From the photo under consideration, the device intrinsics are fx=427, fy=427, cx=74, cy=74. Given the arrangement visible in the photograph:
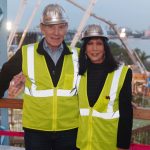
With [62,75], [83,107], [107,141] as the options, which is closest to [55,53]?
[62,75]

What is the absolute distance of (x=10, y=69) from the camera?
2.71m

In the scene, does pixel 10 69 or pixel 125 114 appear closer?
pixel 125 114

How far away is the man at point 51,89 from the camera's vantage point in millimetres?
2537

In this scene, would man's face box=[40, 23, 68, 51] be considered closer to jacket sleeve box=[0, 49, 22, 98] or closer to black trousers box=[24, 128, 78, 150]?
jacket sleeve box=[0, 49, 22, 98]

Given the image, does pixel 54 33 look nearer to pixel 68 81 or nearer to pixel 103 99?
pixel 68 81

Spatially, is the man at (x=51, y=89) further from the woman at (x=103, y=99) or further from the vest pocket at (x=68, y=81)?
the woman at (x=103, y=99)

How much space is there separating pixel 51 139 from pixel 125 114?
1.63 ft

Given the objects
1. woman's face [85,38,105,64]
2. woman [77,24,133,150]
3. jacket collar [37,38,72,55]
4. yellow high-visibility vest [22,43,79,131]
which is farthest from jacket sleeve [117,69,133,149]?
jacket collar [37,38,72,55]

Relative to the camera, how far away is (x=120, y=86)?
240cm

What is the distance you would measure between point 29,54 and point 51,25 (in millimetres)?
246

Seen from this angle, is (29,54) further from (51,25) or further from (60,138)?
(60,138)

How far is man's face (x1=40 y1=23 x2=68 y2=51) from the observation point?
2.51 m

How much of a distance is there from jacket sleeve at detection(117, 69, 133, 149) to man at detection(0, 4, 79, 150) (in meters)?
0.30

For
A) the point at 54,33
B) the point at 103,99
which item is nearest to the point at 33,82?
the point at 54,33
